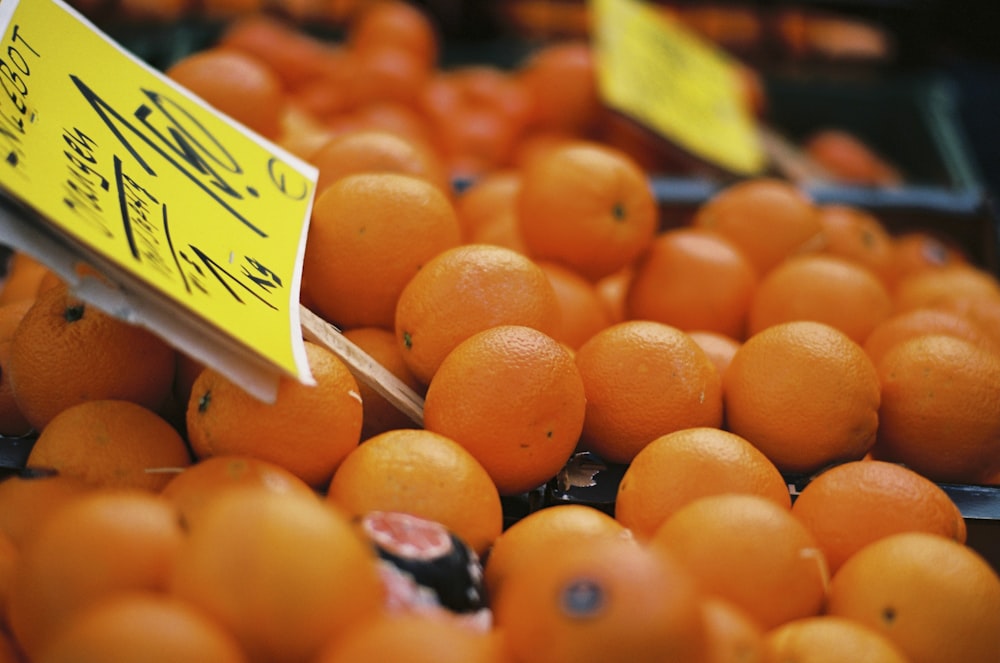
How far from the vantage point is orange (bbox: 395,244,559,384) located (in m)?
1.27

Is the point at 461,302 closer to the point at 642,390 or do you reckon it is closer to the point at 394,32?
the point at 642,390

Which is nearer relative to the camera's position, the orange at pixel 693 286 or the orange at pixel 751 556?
the orange at pixel 751 556

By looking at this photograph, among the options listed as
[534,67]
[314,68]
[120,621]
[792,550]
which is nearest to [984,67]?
[534,67]

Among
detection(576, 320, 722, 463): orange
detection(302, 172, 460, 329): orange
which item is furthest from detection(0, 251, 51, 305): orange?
detection(576, 320, 722, 463): orange

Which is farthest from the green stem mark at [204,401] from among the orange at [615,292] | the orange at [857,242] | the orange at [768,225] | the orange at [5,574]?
the orange at [857,242]

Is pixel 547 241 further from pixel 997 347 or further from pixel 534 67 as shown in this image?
pixel 534 67

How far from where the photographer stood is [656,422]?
128 centimetres

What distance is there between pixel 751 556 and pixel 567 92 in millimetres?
2242

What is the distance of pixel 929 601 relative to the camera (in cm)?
91

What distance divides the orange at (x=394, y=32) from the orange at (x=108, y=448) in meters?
2.33

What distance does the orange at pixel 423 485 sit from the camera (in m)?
1.03

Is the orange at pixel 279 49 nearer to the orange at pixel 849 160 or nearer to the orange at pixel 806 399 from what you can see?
the orange at pixel 849 160

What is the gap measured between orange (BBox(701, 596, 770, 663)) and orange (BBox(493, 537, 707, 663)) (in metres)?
0.02

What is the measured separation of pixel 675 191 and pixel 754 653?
1826mm
